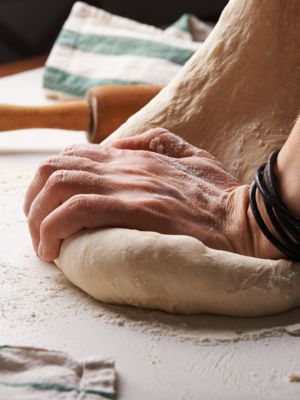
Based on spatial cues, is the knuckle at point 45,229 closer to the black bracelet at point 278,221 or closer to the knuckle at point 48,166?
the knuckle at point 48,166

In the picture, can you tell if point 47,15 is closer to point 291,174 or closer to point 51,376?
point 291,174

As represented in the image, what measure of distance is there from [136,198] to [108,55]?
1.32 metres

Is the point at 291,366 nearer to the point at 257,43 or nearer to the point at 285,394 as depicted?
the point at 285,394

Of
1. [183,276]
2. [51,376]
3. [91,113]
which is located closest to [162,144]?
[183,276]

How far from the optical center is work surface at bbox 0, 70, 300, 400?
2.52ft

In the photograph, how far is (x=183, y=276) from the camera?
2.87 feet

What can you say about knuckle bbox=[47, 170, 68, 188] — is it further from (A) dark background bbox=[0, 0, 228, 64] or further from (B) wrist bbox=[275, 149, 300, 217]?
(A) dark background bbox=[0, 0, 228, 64]

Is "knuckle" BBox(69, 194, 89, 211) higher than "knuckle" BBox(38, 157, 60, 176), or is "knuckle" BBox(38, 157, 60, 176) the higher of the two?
"knuckle" BBox(69, 194, 89, 211)

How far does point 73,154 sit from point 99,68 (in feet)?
3.81

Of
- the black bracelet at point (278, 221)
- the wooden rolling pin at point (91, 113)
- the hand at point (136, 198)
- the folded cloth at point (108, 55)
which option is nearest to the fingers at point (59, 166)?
the hand at point (136, 198)

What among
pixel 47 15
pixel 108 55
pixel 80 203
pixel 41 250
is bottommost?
pixel 47 15

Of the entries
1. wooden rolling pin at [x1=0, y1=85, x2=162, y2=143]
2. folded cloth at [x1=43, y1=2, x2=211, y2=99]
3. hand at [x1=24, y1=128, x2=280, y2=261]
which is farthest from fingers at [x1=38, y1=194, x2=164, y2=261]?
folded cloth at [x1=43, y1=2, x2=211, y2=99]

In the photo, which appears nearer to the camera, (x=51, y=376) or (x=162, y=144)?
→ (x=51, y=376)

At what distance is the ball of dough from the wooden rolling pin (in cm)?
79
